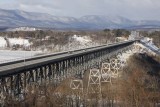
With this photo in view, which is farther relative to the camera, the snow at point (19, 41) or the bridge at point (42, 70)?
the snow at point (19, 41)

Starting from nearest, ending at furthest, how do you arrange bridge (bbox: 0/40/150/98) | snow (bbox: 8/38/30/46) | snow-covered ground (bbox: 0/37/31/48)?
bridge (bbox: 0/40/150/98) → snow-covered ground (bbox: 0/37/31/48) → snow (bbox: 8/38/30/46)

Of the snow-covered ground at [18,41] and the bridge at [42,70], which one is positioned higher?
the bridge at [42,70]

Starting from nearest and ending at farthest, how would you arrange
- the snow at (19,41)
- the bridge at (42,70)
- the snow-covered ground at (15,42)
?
the bridge at (42,70) < the snow-covered ground at (15,42) < the snow at (19,41)

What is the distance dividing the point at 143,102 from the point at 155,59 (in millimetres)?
72460

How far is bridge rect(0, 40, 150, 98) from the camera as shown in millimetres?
36438

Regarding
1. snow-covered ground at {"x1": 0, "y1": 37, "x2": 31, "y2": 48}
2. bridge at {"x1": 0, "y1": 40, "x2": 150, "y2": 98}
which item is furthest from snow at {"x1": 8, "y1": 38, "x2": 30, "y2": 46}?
bridge at {"x1": 0, "y1": 40, "x2": 150, "y2": 98}

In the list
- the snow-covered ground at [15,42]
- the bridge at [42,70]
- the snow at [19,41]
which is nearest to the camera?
the bridge at [42,70]

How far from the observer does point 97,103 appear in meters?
46.8

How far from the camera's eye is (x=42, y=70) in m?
45.4

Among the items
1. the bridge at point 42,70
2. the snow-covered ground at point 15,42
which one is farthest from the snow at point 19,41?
the bridge at point 42,70

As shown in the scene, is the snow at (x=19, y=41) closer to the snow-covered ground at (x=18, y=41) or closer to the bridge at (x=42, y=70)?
the snow-covered ground at (x=18, y=41)

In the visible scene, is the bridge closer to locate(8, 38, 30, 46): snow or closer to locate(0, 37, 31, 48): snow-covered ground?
locate(0, 37, 31, 48): snow-covered ground

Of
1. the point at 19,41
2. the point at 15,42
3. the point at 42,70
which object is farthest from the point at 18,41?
the point at 42,70

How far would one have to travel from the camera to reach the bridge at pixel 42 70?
120 feet
